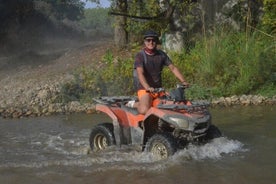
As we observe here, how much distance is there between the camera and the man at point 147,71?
881 centimetres

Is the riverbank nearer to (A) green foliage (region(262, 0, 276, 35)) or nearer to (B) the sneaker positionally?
(A) green foliage (region(262, 0, 276, 35))

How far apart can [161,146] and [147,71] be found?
1.32m

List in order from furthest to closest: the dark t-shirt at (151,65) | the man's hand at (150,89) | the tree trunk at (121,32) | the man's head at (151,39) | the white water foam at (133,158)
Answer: the tree trunk at (121,32)
the dark t-shirt at (151,65)
the man's head at (151,39)
the man's hand at (150,89)
the white water foam at (133,158)

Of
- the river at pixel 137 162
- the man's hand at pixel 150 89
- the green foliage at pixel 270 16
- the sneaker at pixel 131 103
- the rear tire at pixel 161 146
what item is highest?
the green foliage at pixel 270 16

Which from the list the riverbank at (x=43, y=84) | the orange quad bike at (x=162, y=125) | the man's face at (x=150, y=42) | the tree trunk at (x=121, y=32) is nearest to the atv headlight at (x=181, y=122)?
the orange quad bike at (x=162, y=125)

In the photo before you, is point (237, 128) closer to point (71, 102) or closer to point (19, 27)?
point (71, 102)

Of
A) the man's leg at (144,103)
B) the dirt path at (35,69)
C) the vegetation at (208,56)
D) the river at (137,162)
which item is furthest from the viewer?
the dirt path at (35,69)

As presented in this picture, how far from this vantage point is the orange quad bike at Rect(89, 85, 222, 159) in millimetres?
8352

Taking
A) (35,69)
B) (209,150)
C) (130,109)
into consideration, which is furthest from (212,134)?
(35,69)

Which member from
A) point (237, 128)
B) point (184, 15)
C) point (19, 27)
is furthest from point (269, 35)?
point (19, 27)

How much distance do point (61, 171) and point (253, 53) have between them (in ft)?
27.6

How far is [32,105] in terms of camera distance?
15.4 m

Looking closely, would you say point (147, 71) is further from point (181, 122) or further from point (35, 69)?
point (35, 69)

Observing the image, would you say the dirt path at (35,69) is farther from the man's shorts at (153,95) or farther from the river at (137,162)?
the man's shorts at (153,95)
